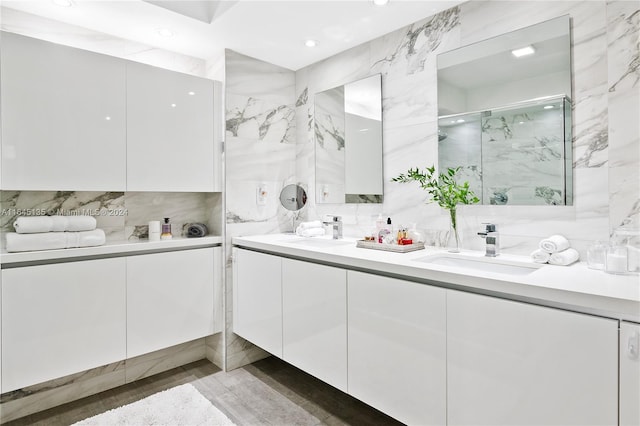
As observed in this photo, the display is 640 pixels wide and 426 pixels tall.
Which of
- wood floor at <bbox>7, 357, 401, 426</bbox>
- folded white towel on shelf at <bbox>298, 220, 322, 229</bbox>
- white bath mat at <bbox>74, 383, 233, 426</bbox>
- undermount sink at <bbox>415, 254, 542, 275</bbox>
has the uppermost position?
folded white towel on shelf at <bbox>298, 220, 322, 229</bbox>

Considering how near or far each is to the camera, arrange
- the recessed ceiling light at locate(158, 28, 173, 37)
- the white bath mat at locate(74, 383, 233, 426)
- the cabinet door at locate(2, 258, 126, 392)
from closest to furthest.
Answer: the cabinet door at locate(2, 258, 126, 392) → the white bath mat at locate(74, 383, 233, 426) → the recessed ceiling light at locate(158, 28, 173, 37)

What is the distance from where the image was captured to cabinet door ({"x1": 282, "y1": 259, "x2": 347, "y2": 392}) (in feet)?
6.03

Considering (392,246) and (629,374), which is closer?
(629,374)

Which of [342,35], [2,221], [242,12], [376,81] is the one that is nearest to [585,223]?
[376,81]

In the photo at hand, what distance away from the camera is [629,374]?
1023 millimetres

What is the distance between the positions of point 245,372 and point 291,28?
7.62 ft

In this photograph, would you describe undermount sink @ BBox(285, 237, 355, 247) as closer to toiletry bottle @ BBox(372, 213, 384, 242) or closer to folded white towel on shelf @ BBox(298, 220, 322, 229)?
folded white towel on shelf @ BBox(298, 220, 322, 229)

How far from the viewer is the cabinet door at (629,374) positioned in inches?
39.8

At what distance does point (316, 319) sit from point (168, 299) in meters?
1.04

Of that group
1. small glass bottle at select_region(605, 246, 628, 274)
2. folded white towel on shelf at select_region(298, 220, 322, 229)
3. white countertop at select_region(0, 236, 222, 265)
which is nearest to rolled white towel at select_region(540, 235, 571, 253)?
small glass bottle at select_region(605, 246, 628, 274)

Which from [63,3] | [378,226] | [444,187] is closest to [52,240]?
[63,3]

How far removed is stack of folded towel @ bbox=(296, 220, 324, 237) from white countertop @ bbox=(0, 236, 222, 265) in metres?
0.58

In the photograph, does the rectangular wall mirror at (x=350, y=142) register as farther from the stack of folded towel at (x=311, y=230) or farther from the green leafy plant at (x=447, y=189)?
the green leafy plant at (x=447, y=189)

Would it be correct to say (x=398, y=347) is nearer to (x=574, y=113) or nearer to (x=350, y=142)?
(x=574, y=113)
